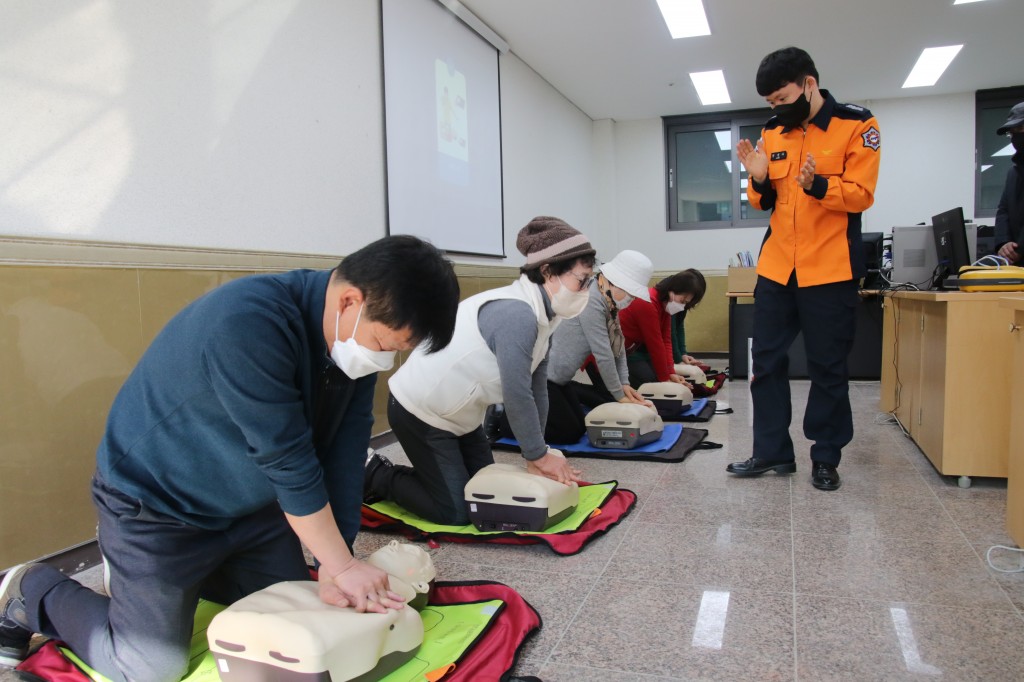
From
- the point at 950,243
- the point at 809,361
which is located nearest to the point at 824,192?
the point at 809,361

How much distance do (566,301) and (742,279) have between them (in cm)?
448

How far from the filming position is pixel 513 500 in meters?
2.21

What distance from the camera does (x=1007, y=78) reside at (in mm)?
6977

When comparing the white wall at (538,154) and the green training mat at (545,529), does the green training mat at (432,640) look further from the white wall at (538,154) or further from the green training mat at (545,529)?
the white wall at (538,154)

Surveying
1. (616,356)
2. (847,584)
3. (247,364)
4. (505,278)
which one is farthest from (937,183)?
(247,364)

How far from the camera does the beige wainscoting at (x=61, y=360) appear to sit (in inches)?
76.9

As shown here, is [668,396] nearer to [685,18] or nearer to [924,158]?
[685,18]

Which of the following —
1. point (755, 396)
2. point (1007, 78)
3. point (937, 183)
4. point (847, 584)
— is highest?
point (1007, 78)

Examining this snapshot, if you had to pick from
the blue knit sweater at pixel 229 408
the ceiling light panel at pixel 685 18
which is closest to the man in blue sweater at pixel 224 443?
Result: the blue knit sweater at pixel 229 408

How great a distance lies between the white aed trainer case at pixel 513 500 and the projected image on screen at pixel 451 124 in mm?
2758

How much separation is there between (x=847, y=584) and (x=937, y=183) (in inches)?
285

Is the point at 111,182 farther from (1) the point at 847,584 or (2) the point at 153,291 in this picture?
(1) the point at 847,584

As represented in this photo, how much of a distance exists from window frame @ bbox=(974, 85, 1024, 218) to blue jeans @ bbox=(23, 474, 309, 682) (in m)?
8.48

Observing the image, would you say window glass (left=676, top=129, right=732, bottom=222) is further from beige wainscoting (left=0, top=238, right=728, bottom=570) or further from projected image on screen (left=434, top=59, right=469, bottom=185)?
beige wainscoting (left=0, top=238, right=728, bottom=570)
